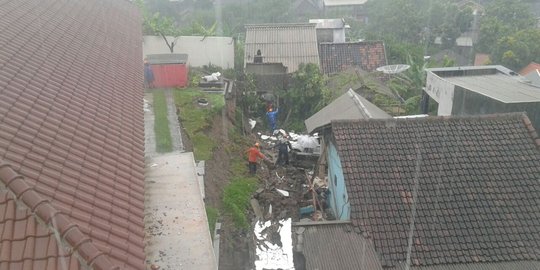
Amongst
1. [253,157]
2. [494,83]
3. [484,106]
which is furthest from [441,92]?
[253,157]

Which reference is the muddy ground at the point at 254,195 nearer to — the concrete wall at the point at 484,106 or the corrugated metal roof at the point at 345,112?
the corrugated metal roof at the point at 345,112

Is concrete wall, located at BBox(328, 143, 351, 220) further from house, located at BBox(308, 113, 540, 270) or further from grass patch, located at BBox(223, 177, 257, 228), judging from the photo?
grass patch, located at BBox(223, 177, 257, 228)

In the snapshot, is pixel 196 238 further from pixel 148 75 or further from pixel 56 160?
pixel 148 75

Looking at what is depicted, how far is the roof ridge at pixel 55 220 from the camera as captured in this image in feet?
9.52

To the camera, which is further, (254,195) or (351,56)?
(351,56)

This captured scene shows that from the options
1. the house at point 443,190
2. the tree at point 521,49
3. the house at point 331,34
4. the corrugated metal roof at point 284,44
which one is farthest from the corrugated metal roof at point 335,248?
the house at point 331,34

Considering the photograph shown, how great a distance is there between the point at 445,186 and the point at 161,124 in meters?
8.05

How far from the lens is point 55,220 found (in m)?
3.00

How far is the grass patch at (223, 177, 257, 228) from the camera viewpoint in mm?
10805

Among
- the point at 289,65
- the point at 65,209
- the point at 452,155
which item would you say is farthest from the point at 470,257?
the point at 289,65

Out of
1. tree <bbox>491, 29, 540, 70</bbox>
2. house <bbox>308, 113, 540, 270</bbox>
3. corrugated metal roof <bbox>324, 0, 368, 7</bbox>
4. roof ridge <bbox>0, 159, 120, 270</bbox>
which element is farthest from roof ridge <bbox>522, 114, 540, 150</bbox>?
corrugated metal roof <bbox>324, 0, 368, 7</bbox>

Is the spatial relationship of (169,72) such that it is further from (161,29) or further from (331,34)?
(331,34)

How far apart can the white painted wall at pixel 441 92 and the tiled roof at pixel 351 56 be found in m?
6.62

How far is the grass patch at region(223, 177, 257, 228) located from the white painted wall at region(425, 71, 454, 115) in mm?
6907
